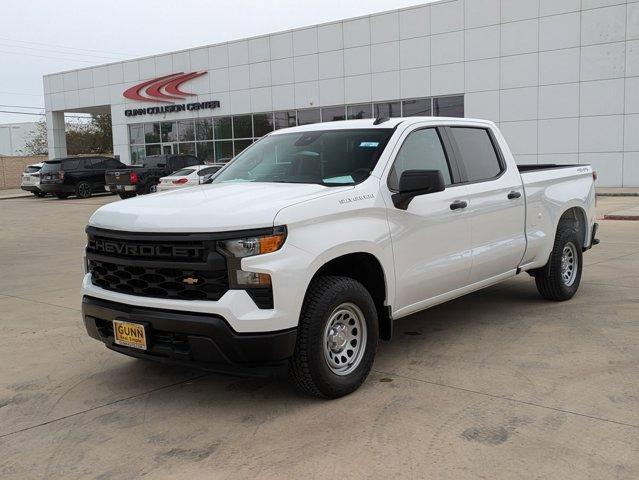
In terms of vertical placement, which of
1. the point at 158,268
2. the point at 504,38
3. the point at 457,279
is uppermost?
the point at 504,38

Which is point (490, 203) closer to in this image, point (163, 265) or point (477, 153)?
point (477, 153)

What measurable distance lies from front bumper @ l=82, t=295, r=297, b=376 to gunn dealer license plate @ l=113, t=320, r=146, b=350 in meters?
0.04

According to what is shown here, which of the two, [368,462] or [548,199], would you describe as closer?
[368,462]

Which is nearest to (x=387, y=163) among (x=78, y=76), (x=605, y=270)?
(x=605, y=270)

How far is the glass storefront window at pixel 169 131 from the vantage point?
36.5 metres

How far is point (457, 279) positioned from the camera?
540 centimetres

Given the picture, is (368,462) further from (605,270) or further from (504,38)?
(504,38)

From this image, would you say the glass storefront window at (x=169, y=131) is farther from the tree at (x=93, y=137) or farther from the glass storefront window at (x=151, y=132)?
the tree at (x=93, y=137)

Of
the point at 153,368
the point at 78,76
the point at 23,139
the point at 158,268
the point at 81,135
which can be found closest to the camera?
the point at 158,268

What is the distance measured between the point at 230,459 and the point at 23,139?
8533 centimetres

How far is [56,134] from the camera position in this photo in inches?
1721

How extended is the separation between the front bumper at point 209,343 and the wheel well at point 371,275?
2.57 feet

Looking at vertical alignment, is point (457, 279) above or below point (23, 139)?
below

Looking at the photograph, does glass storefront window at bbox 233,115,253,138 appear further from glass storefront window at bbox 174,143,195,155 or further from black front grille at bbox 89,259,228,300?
black front grille at bbox 89,259,228,300
